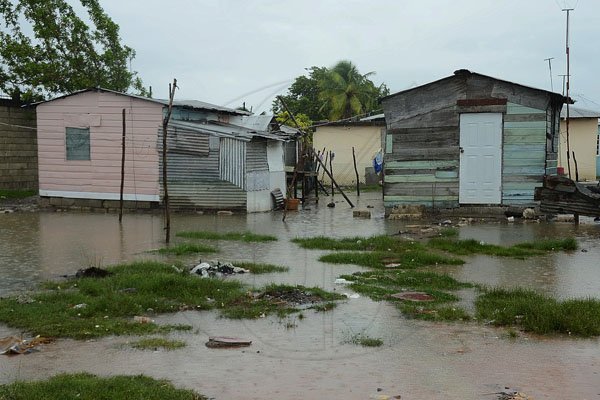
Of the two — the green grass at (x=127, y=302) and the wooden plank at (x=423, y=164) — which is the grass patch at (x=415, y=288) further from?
the wooden plank at (x=423, y=164)

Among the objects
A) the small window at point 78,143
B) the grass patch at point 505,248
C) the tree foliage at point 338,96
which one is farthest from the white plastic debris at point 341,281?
the tree foliage at point 338,96

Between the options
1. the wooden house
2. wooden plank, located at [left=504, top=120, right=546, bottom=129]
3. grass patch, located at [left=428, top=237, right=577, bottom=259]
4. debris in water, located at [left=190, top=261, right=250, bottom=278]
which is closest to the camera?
debris in water, located at [left=190, top=261, right=250, bottom=278]

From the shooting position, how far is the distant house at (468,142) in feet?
58.7

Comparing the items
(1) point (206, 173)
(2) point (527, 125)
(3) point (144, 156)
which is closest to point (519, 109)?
(2) point (527, 125)

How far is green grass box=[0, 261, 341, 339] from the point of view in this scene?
7.21 m

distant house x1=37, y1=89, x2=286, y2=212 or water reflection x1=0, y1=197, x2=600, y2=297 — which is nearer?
water reflection x1=0, y1=197, x2=600, y2=297

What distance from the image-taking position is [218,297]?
859 cm

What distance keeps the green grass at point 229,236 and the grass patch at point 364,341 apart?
24.8ft

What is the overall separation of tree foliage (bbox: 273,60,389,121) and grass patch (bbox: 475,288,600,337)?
1422 inches

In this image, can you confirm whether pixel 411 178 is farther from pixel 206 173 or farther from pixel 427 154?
pixel 206 173

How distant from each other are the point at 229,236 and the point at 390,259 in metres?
4.46

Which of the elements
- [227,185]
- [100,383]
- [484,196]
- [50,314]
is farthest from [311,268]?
[227,185]

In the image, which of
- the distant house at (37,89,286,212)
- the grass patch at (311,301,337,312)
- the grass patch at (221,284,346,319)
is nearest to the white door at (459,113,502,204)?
the distant house at (37,89,286,212)

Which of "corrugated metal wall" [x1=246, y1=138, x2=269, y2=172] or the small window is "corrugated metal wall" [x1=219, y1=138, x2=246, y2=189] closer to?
"corrugated metal wall" [x1=246, y1=138, x2=269, y2=172]
